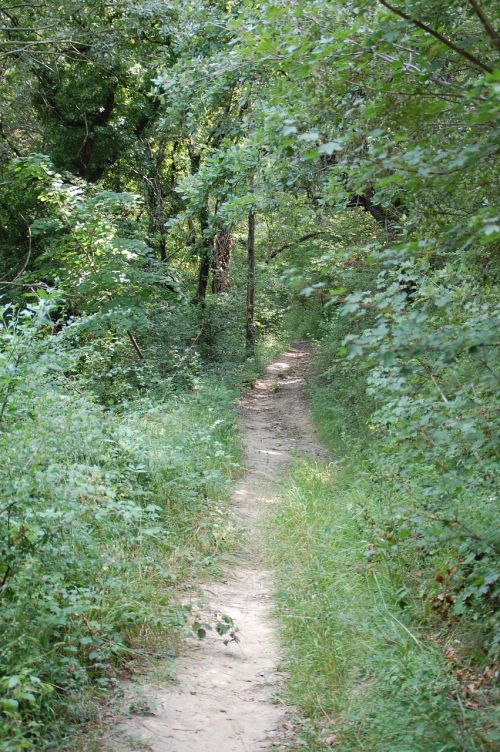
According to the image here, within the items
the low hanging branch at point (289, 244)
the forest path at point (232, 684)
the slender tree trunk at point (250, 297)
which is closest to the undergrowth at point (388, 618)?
the forest path at point (232, 684)

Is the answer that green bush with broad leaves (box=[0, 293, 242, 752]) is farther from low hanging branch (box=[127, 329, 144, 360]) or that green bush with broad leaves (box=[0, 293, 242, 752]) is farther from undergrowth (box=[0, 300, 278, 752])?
low hanging branch (box=[127, 329, 144, 360])

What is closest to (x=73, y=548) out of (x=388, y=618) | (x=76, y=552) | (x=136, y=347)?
(x=76, y=552)

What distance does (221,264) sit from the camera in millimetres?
17984

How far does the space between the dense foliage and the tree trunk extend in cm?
515

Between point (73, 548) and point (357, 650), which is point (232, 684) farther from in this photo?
point (73, 548)

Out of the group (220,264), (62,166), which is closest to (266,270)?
(220,264)

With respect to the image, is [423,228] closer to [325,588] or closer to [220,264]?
[325,588]

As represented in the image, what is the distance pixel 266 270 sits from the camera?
2266 centimetres

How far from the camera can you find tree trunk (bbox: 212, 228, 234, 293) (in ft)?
56.9

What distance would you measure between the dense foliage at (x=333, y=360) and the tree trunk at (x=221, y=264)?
203 inches

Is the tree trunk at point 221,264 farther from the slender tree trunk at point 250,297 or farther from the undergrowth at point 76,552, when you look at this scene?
the undergrowth at point 76,552

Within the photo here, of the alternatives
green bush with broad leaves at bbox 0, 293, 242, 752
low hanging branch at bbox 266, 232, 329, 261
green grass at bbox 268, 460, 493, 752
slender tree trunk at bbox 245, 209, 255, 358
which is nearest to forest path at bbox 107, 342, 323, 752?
green grass at bbox 268, 460, 493, 752

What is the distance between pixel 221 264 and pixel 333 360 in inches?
480

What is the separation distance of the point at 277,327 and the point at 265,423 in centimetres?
1080
